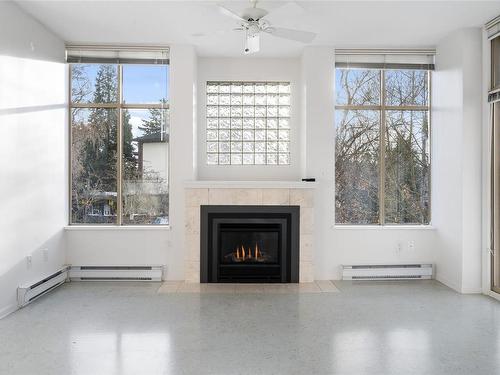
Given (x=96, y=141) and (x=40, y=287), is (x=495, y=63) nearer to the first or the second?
(x=96, y=141)

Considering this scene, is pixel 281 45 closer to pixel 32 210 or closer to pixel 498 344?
pixel 32 210

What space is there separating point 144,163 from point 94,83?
1.20 m

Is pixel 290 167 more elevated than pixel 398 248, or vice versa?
pixel 290 167

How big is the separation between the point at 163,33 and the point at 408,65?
10.2 ft

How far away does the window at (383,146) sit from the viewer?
17.6ft

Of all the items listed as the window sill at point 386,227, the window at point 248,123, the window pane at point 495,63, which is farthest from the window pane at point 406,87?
the window sill at point 386,227

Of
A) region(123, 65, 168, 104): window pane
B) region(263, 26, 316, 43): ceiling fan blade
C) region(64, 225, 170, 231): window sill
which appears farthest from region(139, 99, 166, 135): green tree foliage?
region(263, 26, 316, 43): ceiling fan blade

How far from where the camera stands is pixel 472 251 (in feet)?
15.1

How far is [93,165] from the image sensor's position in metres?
5.27

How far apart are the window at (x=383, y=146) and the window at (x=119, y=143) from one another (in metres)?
2.35

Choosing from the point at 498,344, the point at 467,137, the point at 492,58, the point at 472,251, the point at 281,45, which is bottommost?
the point at 498,344

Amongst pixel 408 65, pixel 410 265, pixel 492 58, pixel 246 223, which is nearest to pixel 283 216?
pixel 246 223

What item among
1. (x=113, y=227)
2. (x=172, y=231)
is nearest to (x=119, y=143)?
(x=113, y=227)

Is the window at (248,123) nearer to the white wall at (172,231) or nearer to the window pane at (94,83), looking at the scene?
the white wall at (172,231)
